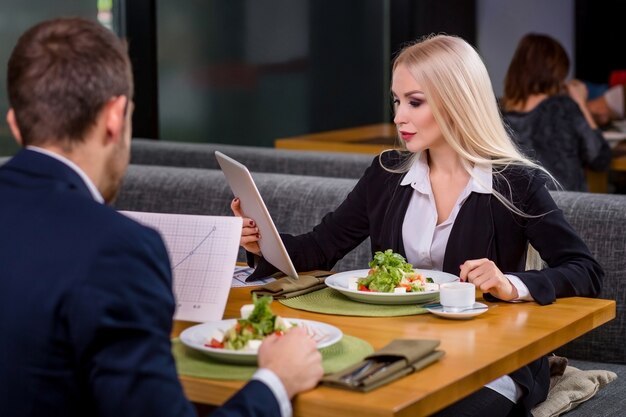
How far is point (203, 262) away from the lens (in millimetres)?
2195

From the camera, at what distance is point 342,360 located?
1880 millimetres

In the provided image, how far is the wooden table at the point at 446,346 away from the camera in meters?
1.69

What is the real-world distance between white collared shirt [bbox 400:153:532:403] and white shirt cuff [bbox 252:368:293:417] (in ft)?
3.54

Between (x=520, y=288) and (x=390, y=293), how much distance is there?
0.28 metres

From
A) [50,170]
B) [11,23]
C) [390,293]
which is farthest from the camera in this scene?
[11,23]

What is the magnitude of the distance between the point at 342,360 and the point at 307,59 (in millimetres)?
5396

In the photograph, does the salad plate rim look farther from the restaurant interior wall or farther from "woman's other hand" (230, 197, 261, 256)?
the restaurant interior wall

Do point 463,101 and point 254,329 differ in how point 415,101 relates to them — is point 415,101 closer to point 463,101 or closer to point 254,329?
point 463,101

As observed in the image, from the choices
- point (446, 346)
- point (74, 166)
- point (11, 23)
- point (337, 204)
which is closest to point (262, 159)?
point (337, 204)

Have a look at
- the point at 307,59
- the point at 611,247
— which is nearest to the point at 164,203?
the point at 611,247

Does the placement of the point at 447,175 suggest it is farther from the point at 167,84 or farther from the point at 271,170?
the point at 167,84

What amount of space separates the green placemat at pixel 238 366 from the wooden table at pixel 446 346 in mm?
26

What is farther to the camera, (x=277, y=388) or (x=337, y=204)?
(x=337, y=204)

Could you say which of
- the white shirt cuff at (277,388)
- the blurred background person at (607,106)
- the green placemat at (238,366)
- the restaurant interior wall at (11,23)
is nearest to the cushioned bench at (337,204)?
the green placemat at (238,366)
